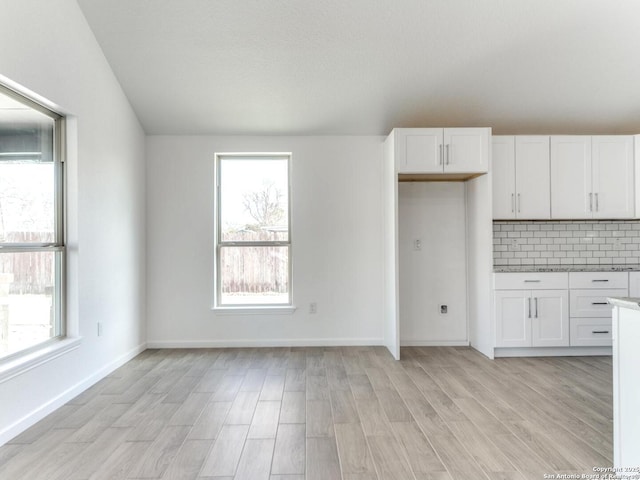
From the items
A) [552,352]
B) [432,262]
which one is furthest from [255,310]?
[552,352]

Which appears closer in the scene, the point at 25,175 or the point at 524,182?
the point at 25,175

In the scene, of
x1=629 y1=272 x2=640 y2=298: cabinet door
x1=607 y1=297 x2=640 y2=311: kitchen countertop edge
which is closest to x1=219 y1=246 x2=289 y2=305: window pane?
x1=607 y1=297 x2=640 y2=311: kitchen countertop edge

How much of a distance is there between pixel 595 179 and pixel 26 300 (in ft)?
17.4

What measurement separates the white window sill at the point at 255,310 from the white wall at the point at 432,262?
51.9 inches

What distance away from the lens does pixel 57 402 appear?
272 cm

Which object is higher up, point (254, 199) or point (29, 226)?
point (254, 199)

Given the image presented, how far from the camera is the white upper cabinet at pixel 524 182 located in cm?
402

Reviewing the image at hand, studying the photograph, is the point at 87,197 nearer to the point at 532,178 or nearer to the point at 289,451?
the point at 289,451

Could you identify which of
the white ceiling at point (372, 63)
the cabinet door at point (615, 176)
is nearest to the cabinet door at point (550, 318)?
the cabinet door at point (615, 176)

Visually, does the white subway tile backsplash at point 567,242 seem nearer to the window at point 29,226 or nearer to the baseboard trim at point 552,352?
the baseboard trim at point 552,352

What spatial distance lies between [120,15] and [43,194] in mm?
1553

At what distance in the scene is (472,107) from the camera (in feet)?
13.1

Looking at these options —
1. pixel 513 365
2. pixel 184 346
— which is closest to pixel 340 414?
pixel 513 365

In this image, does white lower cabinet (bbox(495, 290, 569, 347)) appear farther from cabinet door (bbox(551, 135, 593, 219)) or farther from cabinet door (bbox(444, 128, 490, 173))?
cabinet door (bbox(444, 128, 490, 173))
